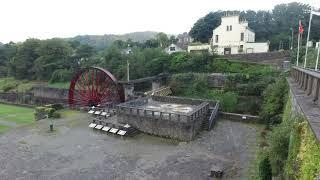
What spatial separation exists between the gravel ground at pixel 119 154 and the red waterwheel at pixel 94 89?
5057mm

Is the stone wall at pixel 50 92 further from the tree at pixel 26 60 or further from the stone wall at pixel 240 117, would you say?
the stone wall at pixel 240 117

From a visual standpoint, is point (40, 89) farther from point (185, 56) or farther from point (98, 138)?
point (98, 138)

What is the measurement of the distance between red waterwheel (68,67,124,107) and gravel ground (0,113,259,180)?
16.6 ft

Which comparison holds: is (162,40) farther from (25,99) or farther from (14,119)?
(14,119)

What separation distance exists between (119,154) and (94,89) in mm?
10642

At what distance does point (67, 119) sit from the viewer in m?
18.3

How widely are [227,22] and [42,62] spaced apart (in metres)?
30.1

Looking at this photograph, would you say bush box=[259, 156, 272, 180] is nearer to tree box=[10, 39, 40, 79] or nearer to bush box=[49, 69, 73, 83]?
bush box=[49, 69, 73, 83]

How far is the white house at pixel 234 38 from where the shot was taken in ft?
109

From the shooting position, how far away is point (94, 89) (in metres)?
21.3

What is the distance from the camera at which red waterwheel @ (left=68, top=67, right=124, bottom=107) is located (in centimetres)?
1978

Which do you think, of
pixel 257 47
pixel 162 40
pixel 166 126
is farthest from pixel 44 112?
pixel 162 40

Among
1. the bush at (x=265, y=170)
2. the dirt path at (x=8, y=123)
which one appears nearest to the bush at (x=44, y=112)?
the dirt path at (x=8, y=123)

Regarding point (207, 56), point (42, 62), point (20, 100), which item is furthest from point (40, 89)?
point (207, 56)
